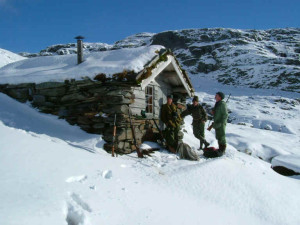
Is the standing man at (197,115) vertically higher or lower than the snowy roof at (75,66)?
lower

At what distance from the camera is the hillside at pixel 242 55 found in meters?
45.0

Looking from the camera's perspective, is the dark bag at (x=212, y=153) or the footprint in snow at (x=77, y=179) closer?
the footprint in snow at (x=77, y=179)

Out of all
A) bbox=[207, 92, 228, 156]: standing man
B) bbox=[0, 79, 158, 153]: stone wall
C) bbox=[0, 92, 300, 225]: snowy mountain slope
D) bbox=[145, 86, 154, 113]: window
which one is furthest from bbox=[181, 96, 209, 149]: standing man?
bbox=[0, 92, 300, 225]: snowy mountain slope

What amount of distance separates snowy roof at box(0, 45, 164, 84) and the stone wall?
0.84 ft

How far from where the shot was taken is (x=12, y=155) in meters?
3.72

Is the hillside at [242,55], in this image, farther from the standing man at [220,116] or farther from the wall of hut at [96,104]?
the wall of hut at [96,104]

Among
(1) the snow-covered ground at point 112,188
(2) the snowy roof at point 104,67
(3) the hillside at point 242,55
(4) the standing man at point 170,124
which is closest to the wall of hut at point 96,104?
(2) the snowy roof at point 104,67

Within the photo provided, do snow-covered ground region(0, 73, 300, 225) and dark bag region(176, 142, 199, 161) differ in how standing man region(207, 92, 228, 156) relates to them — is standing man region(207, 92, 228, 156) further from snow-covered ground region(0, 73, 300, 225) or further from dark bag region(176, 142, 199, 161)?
snow-covered ground region(0, 73, 300, 225)

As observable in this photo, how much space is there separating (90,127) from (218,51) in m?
62.7

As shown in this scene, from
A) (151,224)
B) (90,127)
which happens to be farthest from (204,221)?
(90,127)

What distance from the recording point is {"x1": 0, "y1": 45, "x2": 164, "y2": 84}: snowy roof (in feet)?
24.8

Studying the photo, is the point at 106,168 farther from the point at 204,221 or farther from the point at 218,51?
the point at 218,51

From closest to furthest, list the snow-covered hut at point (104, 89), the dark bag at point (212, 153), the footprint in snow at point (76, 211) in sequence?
the footprint in snow at point (76, 211)
the snow-covered hut at point (104, 89)
the dark bag at point (212, 153)

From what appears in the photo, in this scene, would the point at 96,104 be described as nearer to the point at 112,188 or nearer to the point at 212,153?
the point at 212,153
